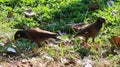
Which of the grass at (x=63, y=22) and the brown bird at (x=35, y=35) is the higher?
the brown bird at (x=35, y=35)

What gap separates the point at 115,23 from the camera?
23.7ft

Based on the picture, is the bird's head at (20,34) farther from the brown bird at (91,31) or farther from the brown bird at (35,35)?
the brown bird at (91,31)

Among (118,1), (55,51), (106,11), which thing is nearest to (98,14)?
(106,11)

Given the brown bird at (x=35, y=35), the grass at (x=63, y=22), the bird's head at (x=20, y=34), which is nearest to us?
the brown bird at (x=35, y=35)

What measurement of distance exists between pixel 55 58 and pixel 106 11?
201 centimetres

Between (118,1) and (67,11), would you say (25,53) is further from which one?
(118,1)

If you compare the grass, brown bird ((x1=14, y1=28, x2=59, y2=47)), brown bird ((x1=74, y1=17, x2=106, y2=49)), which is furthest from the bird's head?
brown bird ((x1=74, y1=17, x2=106, y2=49))

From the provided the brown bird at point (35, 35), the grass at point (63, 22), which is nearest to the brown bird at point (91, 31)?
the grass at point (63, 22)

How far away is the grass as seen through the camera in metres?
6.26

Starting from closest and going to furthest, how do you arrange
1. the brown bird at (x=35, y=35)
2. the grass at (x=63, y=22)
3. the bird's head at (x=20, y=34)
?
the brown bird at (x=35, y=35) < the grass at (x=63, y=22) < the bird's head at (x=20, y=34)

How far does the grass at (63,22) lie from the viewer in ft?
20.5

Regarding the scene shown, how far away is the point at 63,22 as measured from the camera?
7.35 metres

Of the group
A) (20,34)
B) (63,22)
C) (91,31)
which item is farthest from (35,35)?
(63,22)

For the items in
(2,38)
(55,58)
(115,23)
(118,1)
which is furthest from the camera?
(118,1)
